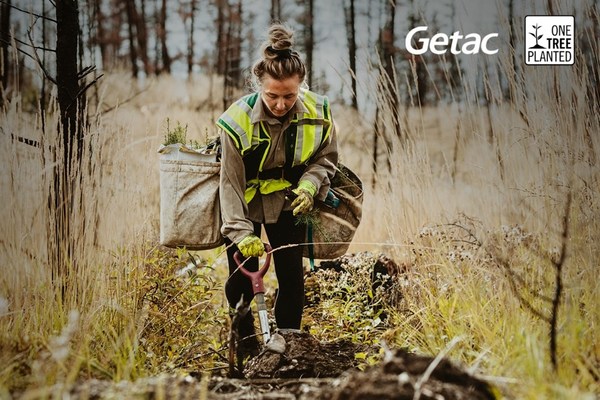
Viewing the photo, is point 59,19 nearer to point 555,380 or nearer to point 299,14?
point 555,380

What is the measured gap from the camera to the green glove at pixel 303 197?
2.60 metres

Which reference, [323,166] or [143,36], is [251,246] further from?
[143,36]

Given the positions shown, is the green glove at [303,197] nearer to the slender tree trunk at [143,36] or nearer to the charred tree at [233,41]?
the charred tree at [233,41]

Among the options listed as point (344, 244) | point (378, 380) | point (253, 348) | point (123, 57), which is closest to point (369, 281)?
point (344, 244)

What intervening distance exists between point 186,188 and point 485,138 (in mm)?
1471

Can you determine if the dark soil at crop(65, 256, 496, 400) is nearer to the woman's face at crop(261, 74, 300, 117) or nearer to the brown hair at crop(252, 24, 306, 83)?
the woman's face at crop(261, 74, 300, 117)

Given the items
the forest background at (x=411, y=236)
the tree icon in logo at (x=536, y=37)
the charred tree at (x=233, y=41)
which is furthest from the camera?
the charred tree at (x=233, y=41)

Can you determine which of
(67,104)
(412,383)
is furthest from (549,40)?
(67,104)

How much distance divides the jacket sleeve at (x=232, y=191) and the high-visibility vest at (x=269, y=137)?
0.04 meters

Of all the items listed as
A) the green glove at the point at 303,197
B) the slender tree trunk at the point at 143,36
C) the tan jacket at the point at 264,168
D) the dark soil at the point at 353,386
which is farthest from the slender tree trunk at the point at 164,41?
the dark soil at the point at 353,386

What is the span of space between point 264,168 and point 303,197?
31 centimetres

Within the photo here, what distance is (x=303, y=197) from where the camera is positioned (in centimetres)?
260

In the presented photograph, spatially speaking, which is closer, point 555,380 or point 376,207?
point 555,380

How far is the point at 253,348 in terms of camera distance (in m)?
2.92
